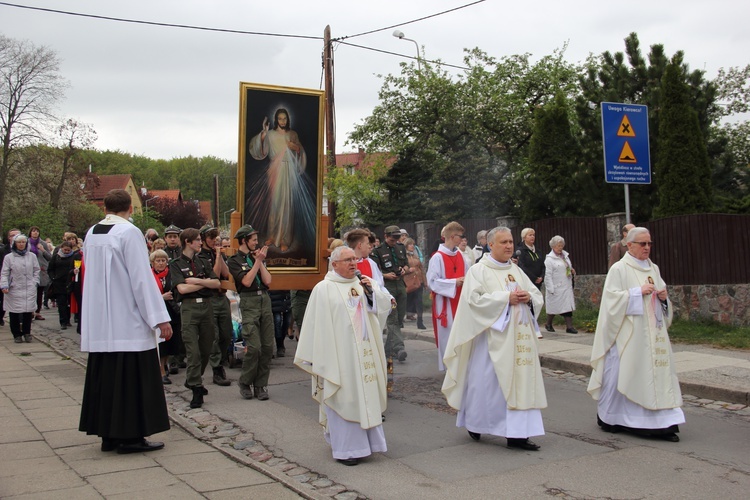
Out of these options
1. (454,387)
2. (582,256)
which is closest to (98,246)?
(454,387)

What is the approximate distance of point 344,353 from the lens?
6156mm

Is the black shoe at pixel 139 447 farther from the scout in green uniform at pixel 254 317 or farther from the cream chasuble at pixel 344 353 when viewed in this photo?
the scout in green uniform at pixel 254 317

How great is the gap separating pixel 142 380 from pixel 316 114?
5393mm

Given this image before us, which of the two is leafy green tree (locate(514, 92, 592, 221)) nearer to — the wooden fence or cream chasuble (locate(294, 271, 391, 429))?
the wooden fence

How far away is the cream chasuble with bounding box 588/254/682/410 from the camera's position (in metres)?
6.64

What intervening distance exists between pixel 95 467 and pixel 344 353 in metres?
2.01

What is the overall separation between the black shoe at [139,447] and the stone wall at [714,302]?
996 cm

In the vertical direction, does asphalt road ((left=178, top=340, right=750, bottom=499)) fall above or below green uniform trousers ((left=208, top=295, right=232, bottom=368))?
below

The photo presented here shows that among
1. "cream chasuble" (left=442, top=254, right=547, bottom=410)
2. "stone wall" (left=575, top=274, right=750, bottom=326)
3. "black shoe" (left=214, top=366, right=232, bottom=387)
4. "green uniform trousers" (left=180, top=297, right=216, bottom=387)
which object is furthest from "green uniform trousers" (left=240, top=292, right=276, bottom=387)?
"stone wall" (left=575, top=274, right=750, bottom=326)

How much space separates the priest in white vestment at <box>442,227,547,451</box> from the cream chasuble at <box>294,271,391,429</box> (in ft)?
2.54

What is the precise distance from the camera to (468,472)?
5.69m

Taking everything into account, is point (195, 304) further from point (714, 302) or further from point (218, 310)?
point (714, 302)

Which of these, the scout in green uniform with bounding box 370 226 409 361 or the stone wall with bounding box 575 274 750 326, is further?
the stone wall with bounding box 575 274 750 326

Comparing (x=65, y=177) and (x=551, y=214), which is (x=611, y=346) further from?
(x=65, y=177)
